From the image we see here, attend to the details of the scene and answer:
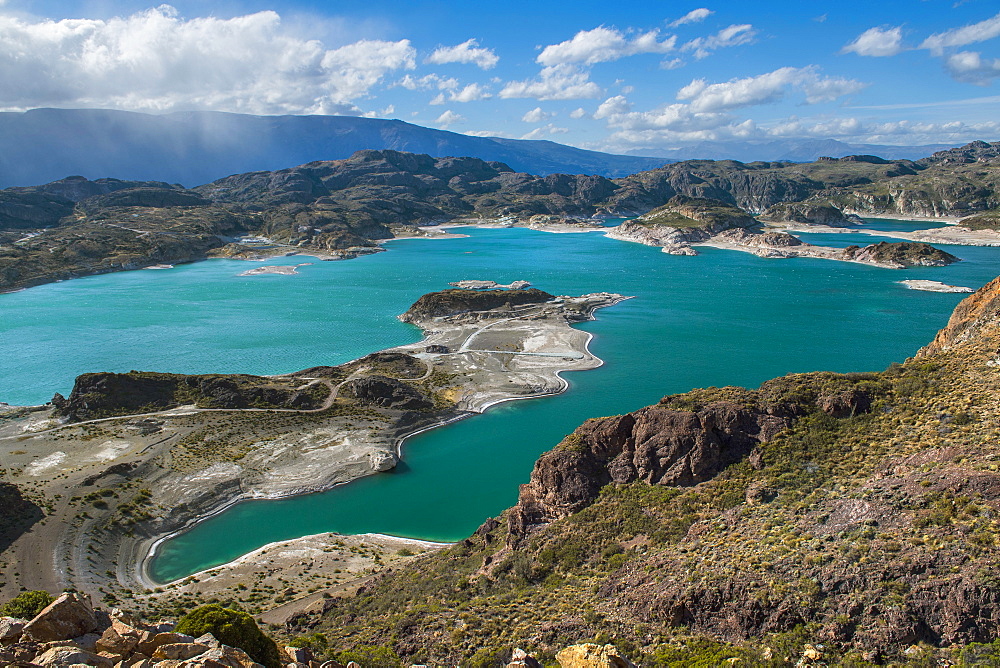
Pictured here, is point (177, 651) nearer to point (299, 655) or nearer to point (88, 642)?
point (88, 642)

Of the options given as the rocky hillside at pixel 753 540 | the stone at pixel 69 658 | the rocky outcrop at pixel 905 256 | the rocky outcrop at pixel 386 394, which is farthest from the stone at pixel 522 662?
the rocky outcrop at pixel 905 256

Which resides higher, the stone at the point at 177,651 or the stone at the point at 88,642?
the stone at the point at 177,651

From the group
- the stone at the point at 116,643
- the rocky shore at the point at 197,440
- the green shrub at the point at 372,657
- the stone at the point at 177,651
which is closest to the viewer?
the stone at the point at 177,651

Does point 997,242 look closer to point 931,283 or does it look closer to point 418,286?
point 931,283

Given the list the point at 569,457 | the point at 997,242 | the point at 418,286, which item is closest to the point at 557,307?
the point at 418,286

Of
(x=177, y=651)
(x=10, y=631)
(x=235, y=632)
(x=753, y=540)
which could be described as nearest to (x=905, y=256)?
(x=753, y=540)

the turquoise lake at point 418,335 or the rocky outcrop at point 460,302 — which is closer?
the turquoise lake at point 418,335

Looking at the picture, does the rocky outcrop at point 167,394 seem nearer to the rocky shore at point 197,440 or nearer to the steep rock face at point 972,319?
the rocky shore at point 197,440
